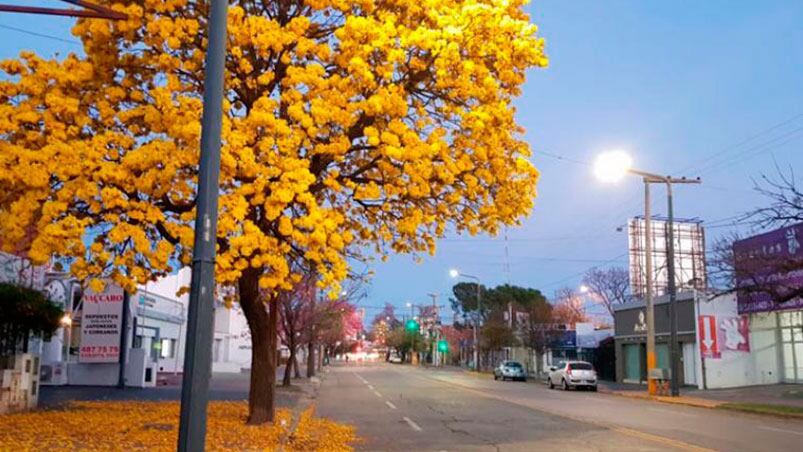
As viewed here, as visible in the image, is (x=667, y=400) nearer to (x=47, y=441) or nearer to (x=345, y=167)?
(x=345, y=167)

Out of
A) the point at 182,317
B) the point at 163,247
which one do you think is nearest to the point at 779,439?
the point at 163,247

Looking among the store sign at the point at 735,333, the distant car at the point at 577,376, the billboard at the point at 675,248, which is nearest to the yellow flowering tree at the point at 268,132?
the distant car at the point at 577,376

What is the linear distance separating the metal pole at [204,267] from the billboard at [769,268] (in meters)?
22.0

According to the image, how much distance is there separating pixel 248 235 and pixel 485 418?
11.3 metres

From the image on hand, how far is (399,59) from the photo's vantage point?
1216 centimetres

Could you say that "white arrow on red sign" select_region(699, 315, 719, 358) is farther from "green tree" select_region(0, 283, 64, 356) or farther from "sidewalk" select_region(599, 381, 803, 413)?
"green tree" select_region(0, 283, 64, 356)

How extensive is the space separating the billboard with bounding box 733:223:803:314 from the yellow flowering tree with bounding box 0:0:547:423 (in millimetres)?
14976

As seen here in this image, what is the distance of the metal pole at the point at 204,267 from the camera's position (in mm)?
6047

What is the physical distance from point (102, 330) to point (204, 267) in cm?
2480

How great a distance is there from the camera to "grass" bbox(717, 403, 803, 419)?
22.2 meters

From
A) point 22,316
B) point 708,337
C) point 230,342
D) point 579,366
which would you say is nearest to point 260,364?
point 22,316

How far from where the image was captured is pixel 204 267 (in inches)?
246

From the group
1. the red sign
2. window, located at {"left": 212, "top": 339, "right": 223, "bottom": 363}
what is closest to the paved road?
the red sign

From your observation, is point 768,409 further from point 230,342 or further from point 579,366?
point 230,342
